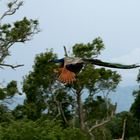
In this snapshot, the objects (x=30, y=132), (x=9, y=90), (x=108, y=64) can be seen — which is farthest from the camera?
(x=9, y=90)

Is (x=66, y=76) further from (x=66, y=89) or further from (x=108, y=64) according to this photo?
(x=66, y=89)

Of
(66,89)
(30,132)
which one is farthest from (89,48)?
(30,132)

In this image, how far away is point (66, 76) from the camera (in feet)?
24.5

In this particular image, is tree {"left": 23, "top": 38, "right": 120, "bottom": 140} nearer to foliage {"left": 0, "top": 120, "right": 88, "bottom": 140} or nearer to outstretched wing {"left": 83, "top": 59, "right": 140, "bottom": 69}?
foliage {"left": 0, "top": 120, "right": 88, "bottom": 140}

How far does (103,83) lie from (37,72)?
3.19 m

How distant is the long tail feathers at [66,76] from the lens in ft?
24.4

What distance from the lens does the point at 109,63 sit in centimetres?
734

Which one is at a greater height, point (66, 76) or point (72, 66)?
point (72, 66)

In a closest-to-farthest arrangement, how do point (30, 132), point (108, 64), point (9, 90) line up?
1. point (108, 64)
2. point (30, 132)
3. point (9, 90)

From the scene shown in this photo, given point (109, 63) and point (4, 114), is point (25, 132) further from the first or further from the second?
point (4, 114)

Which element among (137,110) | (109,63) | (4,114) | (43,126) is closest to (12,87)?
(4,114)

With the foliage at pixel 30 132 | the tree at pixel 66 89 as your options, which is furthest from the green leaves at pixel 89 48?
the foliage at pixel 30 132

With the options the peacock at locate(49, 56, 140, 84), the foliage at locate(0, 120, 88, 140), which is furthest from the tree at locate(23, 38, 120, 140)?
the peacock at locate(49, 56, 140, 84)

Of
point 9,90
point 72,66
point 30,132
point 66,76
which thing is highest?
point 9,90
